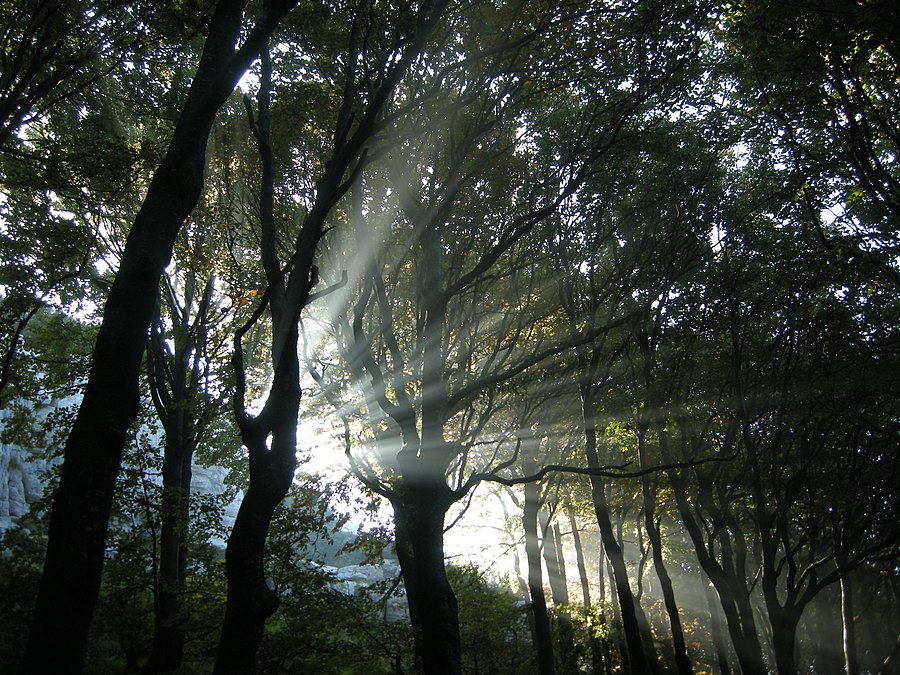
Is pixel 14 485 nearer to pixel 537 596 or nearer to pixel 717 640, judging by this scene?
pixel 537 596

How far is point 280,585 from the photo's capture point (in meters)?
10.3

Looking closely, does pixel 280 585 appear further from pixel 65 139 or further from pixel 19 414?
pixel 19 414

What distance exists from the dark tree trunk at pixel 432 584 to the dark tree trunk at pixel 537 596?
7.48 meters

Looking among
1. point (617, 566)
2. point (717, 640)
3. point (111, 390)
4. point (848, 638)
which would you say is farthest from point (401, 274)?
point (717, 640)

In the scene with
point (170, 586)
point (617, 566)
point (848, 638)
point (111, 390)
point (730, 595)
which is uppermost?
point (111, 390)

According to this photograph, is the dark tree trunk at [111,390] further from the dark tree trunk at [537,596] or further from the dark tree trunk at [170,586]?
the dark tree trunk at [537,596]

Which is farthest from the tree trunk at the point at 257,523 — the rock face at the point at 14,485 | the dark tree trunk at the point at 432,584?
the rock face at the point at 14,485

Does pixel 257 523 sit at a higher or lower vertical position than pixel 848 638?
higher

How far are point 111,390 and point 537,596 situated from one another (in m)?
15.5

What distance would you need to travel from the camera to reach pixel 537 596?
16.6m

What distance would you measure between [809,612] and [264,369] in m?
37.2

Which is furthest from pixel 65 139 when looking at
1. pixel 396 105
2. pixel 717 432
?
pixel 717 432

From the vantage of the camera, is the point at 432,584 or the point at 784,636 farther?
the point at 784,636

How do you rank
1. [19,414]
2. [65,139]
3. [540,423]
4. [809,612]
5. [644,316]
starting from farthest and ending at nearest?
[809,612] < [540,423] < [19,414] < [644,316] < [65,139]
